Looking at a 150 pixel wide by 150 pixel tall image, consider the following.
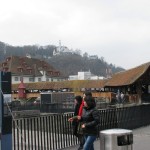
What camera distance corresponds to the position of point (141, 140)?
48.9ft

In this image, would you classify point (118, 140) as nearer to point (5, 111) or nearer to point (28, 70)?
point (5, 111)

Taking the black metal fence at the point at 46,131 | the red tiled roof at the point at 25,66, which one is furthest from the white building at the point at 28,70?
the black metal fence at the point at 46,131

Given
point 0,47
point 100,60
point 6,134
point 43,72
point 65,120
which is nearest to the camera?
point 6,134

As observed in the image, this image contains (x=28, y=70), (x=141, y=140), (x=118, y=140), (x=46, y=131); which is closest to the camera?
(x=118, y=140)

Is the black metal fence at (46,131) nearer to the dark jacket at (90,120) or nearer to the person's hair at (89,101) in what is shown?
the dark jacket at (90,120)

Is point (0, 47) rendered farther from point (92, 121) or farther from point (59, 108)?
point (92, 121)

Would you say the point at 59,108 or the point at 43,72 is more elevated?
the point at 43,72

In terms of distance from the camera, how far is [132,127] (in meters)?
18.9

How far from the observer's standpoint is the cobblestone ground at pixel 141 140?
13.3 meters

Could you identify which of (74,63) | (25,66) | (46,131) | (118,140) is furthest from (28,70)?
(118,140)

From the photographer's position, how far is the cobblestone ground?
1331 centimetres

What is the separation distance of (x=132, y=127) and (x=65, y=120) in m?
5.89

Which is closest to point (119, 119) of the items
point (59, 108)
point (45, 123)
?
point (45, 123)

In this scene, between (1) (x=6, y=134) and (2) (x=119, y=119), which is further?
(2) (x=119, y=119)
